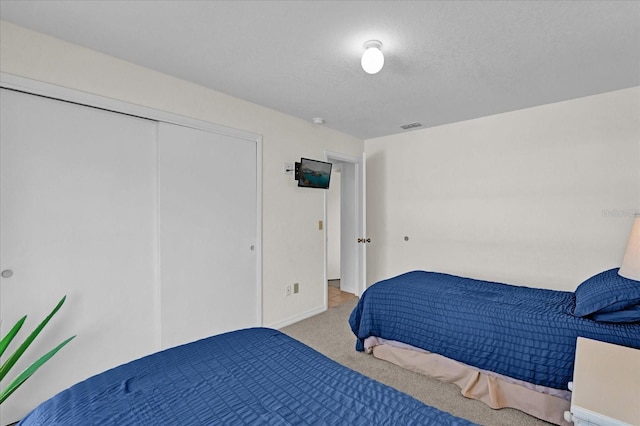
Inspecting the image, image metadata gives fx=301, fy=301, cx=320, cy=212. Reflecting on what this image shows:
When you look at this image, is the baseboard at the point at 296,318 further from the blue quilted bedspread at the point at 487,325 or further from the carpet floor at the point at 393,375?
the blue quilted bedspread at the point at 487,325

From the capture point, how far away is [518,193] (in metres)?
3.15

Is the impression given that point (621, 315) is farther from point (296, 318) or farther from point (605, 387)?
point (296, 318)

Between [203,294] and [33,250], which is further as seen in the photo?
[203,294]

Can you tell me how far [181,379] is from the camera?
1.15 meters

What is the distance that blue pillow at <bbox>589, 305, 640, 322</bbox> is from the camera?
167cm

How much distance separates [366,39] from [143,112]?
170 centimetres

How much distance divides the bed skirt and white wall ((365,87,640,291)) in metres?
1.51

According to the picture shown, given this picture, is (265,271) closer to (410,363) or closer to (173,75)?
(410,363)

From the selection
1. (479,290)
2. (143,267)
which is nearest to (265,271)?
(143,267)

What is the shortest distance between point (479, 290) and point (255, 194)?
2215mm

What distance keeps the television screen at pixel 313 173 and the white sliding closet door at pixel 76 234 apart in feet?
4.87

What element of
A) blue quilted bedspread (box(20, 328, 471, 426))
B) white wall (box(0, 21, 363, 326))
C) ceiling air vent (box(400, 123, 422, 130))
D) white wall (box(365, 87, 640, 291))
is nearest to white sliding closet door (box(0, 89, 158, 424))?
white wall (box(0, 21, 363, 326))

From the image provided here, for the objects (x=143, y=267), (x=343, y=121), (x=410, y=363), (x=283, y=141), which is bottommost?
(x=410, y=363)

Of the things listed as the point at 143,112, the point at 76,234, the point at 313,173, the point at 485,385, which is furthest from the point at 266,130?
the point at 485,385
